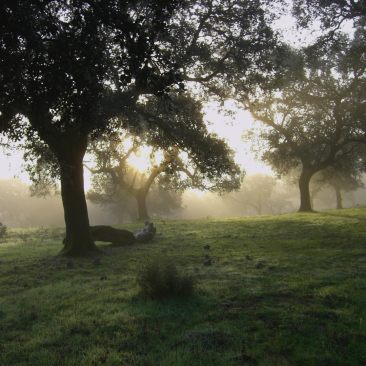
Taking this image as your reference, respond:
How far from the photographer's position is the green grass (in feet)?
13.1

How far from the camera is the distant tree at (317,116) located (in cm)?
2867

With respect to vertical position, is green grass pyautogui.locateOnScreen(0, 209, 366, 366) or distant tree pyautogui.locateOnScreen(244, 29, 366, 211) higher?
distant tree pyautogui.locateOnScreen(244, 29, 366, 211)

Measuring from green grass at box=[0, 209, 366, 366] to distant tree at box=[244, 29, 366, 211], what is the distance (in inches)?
866

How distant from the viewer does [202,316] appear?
5.36 meters

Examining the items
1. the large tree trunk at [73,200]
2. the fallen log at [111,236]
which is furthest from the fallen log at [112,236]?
the large tree trunk at [73,200]

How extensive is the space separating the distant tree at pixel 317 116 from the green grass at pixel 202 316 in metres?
22.0

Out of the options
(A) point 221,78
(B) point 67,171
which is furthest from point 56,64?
(A) point 221,78

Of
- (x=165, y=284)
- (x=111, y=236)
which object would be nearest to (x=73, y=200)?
(x=111, y=236)

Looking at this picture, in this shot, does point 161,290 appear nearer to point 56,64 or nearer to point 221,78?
point 56,64

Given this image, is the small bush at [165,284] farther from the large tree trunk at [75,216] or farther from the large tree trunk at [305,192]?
the large tree trunk at [305,192]

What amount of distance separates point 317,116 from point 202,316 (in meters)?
30.1

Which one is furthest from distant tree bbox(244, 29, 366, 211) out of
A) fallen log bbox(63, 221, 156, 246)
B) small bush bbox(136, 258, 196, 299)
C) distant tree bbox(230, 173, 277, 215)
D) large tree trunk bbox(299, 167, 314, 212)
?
distant tree bbox(230, 173, 277, 215)

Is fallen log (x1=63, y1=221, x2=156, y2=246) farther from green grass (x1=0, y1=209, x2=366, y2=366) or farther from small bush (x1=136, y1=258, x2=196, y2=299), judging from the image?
small bush (x1=136, y1=258, x2=196, y2=299)

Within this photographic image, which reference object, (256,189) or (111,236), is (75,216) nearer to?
(111,236)
